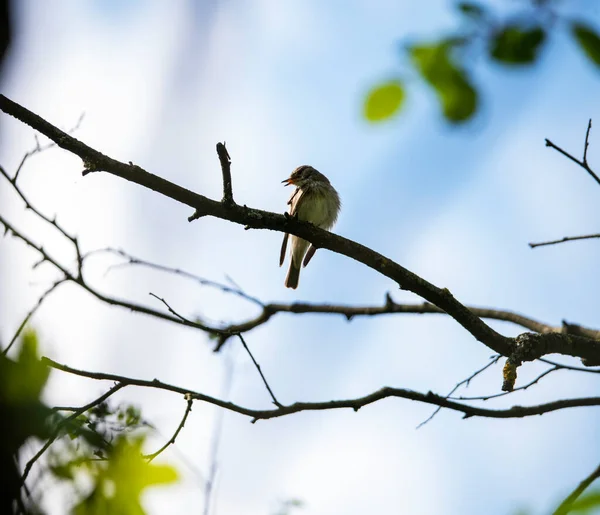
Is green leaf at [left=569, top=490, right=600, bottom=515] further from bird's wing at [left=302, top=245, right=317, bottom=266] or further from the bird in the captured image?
bird's wing at [left=302, top=245, right=317, bottom=266]

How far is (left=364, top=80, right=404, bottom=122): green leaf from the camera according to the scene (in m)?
1.84

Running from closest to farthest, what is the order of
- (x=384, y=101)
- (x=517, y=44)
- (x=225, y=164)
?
(x=517, y=44) → (x=384, y=101) → (x=225, y=164)

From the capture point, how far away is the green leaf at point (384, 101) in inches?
72.5

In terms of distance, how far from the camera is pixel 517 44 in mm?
1755

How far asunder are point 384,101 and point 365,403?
2.54 m

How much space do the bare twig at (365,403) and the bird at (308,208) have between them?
451 centimetres

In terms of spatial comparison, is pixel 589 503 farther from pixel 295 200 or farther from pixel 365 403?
pixel 295 200

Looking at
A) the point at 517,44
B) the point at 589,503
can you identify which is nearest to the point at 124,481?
the point at 589,503

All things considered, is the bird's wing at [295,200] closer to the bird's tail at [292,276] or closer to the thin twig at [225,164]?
the bird's tail at [292,276]

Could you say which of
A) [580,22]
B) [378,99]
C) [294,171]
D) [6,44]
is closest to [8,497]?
[6,44]

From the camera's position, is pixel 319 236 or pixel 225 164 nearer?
pixel 225 164

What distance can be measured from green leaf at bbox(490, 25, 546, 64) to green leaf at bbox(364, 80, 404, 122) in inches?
10.7

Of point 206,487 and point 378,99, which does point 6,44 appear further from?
point 206,487

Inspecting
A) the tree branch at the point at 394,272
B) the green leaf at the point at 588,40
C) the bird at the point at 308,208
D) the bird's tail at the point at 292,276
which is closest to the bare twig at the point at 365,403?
the tree branch at the point at 394,272
